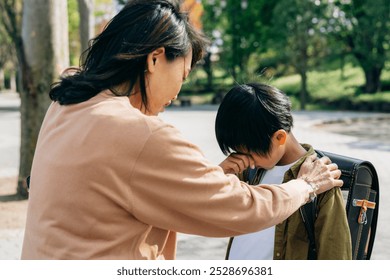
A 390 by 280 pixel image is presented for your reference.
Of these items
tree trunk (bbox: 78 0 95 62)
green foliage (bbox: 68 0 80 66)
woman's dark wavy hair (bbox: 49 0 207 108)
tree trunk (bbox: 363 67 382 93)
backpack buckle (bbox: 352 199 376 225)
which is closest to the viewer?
woman's dark wavy hair (bbox: 49 0 207 108)

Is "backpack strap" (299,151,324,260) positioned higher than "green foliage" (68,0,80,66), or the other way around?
"backpack strap" (299,151,324,260)

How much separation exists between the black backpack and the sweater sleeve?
1.81 ft

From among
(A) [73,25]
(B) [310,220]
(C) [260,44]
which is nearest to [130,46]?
(B) [310,220]

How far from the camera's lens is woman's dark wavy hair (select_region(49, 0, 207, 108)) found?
69.2 inches

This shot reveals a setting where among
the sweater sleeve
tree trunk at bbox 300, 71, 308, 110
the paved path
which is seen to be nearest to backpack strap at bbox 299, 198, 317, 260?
the sweater sleeve

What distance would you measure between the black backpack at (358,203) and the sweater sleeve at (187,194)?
55 cm

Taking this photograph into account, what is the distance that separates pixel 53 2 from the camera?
22.7ft

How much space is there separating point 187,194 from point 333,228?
2.58 ft

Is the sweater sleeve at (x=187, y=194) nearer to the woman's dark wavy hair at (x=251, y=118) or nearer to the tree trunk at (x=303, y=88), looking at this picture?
the woman's dark wavy hair at (x=251, y=118)

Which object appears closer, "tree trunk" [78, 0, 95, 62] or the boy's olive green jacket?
the boy's olive green jacket

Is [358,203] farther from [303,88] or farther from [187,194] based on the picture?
[303,88]

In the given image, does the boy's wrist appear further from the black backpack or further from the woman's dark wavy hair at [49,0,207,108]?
the woman's dark wavy hair at [49,0,207,108]

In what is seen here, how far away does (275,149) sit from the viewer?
229 cm

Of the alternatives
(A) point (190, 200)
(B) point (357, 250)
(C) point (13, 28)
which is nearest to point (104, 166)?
(A) point (190, 200)
